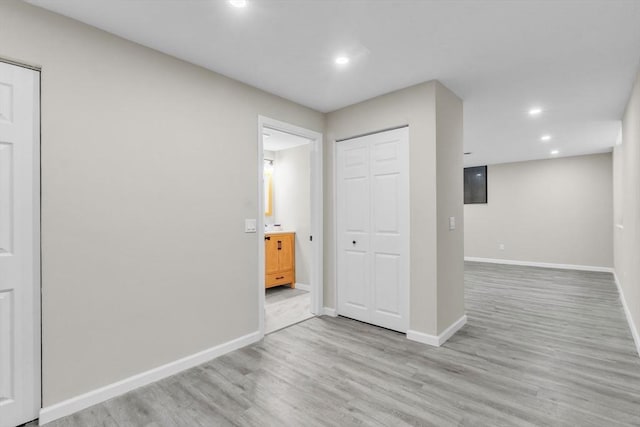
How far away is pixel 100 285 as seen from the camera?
7.01ft

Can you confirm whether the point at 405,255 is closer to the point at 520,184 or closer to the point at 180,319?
the point at 180,319

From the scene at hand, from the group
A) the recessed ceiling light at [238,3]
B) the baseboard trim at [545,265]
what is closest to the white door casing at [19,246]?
the recessed ceiling light at [238,3]

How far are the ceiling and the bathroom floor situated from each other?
2572 mm

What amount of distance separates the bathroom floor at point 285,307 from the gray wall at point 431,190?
142cm

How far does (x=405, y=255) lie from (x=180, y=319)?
7.16ft

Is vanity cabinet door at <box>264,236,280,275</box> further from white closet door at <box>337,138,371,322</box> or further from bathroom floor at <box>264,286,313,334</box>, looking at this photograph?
white closet door at <box>337,138,371,322</box>

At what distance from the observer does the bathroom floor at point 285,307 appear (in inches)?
143

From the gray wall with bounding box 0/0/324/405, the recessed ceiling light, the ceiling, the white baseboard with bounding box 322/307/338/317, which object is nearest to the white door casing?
the gray wall with bounding box 0/0/324/405

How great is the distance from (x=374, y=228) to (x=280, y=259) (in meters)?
2.24

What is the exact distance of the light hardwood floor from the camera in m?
1.95

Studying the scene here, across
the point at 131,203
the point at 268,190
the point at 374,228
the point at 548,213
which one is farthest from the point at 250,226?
the point at 548,213

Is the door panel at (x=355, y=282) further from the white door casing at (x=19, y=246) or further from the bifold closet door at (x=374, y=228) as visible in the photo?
the white door casing at (x=19, y=246)

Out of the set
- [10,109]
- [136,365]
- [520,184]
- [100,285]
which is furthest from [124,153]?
[520,184]

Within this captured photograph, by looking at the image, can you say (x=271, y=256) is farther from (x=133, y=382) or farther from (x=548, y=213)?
(x=548, y=213)
